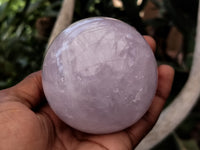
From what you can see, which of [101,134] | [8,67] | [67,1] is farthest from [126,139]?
[8,67]

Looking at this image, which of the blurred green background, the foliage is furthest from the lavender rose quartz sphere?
the foliage

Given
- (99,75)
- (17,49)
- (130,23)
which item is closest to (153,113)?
(99,75)

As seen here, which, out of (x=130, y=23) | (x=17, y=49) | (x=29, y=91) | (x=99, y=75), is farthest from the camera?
(x=17, y=49)

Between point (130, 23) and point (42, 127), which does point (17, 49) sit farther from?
point (42, 127)

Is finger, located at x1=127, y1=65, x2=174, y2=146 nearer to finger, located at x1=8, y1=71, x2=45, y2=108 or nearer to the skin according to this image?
the skin

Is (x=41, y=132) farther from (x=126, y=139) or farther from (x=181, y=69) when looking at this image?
(x=181, y=69)

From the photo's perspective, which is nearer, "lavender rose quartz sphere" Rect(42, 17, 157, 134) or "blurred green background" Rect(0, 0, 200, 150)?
"lavender rose quartz sphere" Rect(42, 17, 157, 134)
